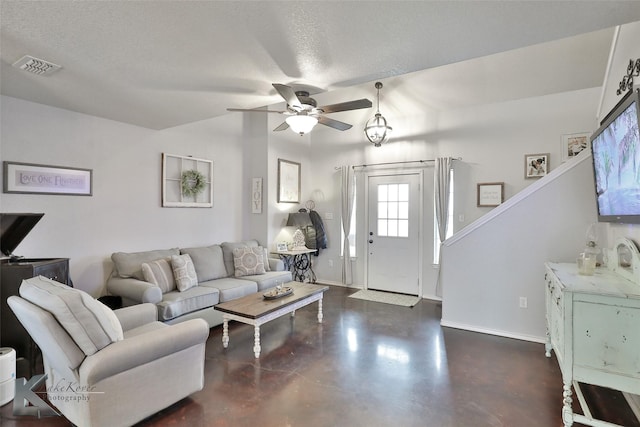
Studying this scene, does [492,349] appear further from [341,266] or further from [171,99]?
[171,99]

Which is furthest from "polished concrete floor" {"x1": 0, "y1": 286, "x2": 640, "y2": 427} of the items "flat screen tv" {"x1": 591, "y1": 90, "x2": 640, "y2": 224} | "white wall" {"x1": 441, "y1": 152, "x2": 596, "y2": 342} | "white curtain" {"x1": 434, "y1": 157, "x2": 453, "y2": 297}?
"white curtain" {"x1": 434, "y1": 157, "x2": 453, "y2": 297}

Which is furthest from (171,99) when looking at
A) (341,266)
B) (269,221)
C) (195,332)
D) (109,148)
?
(341,266)

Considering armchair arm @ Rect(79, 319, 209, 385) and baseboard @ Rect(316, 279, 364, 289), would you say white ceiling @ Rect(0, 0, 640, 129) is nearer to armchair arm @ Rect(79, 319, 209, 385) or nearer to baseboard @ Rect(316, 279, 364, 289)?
armchair arm @ Rect(79, 319, 209, 385)

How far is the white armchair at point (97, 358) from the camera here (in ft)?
5.99

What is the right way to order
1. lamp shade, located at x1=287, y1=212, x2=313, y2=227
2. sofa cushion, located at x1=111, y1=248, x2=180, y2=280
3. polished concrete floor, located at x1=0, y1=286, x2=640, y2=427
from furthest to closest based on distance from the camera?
1. lamp shade, located at x1=287, y1=212, x2=313, y2=227
2. sofa cushion, located at x1=111, y1=248, x2=180, y2=280
3. polished concrete floor, located at x1=0, y1=286, x2=640, y2=427

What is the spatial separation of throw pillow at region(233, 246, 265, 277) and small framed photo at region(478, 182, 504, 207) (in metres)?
3.37

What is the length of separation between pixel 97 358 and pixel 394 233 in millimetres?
4478

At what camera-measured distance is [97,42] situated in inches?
80.7

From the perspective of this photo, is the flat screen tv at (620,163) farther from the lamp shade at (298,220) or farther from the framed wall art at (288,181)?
the framed wall art at (288,181)

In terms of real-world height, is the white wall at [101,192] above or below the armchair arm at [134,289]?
above

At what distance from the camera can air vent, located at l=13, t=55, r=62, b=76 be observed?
2.25 meters

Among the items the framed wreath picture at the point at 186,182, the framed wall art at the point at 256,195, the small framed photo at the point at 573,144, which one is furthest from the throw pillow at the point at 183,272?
the small framed photo at the point at 573,144

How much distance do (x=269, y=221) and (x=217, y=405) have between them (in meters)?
3.40

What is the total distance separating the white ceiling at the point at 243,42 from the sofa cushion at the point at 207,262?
1.87 m
